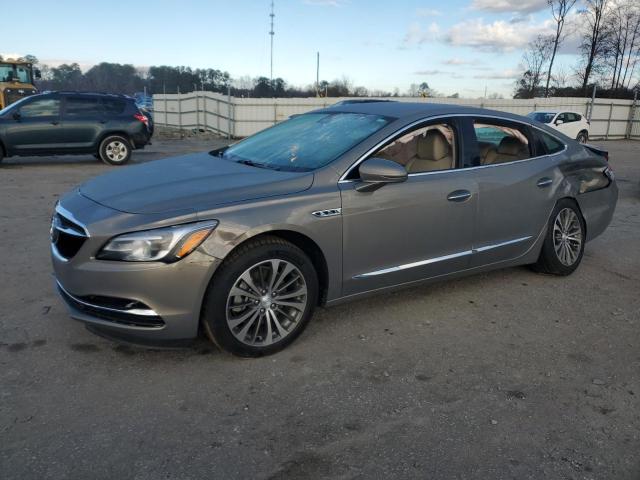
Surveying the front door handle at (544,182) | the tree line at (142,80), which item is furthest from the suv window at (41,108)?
the tree line at (142,80)

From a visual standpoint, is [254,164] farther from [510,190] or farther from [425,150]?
[510,190]

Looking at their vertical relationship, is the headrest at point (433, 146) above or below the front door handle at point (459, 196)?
above

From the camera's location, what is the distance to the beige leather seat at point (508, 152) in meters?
4.42

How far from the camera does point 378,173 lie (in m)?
3.50

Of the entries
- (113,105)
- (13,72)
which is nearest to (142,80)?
(13,72)

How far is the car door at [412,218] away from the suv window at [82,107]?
11.0 m

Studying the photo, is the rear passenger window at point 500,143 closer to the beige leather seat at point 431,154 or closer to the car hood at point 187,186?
the beige leather seat at point 431,154

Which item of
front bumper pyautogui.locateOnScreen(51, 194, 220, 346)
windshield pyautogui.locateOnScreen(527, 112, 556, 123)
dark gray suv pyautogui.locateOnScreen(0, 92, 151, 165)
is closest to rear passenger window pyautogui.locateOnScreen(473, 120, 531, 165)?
front bumper pyautogui.locateOnScreen(51, 194, 220, 346)

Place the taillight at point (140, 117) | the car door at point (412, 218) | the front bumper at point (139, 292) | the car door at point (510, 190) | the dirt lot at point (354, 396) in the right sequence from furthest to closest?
the taillight at point (140, 117)
the car door at point (510, 190)
the car door at point (412, 218)
the front bumper at point (139, 292)
the dirt lot at point (354, 396)

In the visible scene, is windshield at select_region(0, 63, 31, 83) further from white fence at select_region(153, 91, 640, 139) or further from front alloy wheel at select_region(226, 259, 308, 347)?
front alloy wheel at select_region(226, 259, 308, 347)

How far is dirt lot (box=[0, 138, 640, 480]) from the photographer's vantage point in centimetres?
247

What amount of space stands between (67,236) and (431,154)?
2.56 meters

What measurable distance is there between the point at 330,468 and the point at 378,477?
21 cm

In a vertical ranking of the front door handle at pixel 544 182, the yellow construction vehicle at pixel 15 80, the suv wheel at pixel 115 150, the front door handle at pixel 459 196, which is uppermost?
the yellow construction vehicle at pixel 15 80
